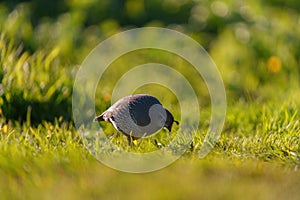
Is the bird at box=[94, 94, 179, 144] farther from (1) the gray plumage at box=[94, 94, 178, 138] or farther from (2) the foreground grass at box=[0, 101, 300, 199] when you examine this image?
(2) the foreground grass at box=[0, 101, 300, 199]

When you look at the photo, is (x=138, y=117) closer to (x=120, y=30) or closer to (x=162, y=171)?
(x=162, y=171)

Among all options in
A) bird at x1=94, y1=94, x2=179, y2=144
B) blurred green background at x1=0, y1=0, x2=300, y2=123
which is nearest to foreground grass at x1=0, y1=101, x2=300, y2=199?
bird at x1=94, y1=94, x2=179, y2=144

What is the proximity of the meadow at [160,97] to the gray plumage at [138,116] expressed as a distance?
0.10 m

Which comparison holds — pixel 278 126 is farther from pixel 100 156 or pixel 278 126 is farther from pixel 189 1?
pixel 189 1

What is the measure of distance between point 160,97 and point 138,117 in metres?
2.13

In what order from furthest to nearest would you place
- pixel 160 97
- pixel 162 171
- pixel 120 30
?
pixel 120 30 → pixel 160 97 → pixel 162 171

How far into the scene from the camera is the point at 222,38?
920cm

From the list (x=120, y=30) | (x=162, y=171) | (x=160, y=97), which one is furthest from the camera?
(x=120, y=30)

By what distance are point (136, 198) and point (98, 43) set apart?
570cm

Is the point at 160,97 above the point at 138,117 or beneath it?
beneath

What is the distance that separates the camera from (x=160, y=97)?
6609mm

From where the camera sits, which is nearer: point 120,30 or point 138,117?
point 138,117

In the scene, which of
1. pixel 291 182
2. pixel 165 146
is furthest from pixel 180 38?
pixel 291 182

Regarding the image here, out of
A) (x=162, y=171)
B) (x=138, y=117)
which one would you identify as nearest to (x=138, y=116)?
A: (x=138, y=117)
